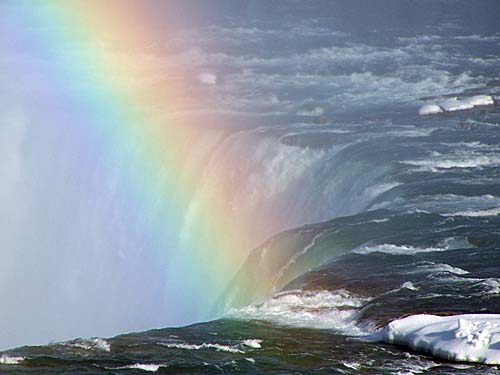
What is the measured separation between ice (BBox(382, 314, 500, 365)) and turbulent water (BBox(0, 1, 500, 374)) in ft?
0.78

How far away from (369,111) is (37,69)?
28.2m

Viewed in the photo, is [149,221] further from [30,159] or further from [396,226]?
[396,226]

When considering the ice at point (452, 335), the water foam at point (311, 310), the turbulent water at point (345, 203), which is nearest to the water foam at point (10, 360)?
the turbulent water at point (345, 203)

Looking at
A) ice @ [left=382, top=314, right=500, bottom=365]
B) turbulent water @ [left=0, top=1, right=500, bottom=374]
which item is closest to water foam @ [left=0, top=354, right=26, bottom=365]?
turbulent water @ [left=0, top=1, right=500, bottom=374]

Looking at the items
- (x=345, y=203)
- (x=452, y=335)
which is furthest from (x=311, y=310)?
(x=345, y=203)

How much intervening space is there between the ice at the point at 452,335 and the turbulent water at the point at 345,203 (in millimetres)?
239

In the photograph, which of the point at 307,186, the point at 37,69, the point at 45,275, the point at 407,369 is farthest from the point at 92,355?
the point at 37,69

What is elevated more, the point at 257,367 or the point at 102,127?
the point at 102,127

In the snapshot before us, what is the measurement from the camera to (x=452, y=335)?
16.4 metres

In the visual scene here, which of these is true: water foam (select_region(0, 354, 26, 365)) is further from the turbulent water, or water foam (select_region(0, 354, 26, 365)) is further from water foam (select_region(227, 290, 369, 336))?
water foam (select_region(227, 290, 369, 336))

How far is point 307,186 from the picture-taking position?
35.1 meters

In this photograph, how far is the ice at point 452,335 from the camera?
52.2 ft

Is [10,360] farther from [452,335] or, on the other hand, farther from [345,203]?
[345,203]

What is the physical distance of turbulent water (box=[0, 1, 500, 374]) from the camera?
16.6m
